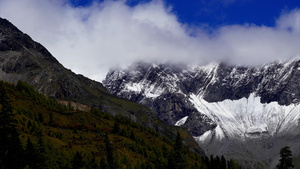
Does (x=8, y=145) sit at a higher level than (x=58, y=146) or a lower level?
lower

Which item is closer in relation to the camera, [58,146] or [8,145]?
[8,145]

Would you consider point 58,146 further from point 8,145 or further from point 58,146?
point 8,145

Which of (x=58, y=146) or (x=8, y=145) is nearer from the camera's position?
(x=8, y=145)

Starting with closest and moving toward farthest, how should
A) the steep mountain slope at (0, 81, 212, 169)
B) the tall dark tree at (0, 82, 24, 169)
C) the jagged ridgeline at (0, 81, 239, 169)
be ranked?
1. the tall dark tree at (0, 82, 24, 169)
2. the jagged ridgeline at (0, 81, 239, 169)
3. the steep mountain slope at (0, 81, 212, 169)

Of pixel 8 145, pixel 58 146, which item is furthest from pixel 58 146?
pixel 8 145

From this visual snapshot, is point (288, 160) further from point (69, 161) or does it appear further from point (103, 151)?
point (103, 151)

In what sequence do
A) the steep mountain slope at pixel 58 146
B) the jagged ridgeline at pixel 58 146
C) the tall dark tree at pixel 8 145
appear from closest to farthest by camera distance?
the tall dark tree at pixel 8 145, the jagged ridgeline at pixel 58 146, the steep mountain slope at pixel 58 146

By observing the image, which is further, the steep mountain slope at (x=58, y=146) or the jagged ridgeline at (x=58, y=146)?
the steep mountain slope at (x=58, y=146)

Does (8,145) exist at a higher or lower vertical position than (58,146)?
lower

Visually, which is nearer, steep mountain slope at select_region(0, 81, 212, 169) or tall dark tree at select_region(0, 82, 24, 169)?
tall dark tree at select_region(0, 82, 24, 169)

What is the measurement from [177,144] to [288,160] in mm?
40240

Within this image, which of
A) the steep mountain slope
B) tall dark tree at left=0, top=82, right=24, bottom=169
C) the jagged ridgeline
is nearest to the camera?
tall dark tree at left=0, top=82, right=24, bottom=169

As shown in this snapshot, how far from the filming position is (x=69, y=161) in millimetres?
119875

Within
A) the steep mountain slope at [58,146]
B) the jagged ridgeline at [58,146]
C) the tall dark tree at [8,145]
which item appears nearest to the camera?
the tall dark tree at [8,145]
